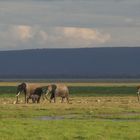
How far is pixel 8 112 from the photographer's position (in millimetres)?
34844

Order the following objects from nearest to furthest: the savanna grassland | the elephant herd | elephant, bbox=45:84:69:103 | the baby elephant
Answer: the savanna grassland → the baby elephant → the elephant herd → elephant, bbox=45:84:69:103

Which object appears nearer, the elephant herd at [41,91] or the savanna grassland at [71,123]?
the savanna grassland at [71,123]

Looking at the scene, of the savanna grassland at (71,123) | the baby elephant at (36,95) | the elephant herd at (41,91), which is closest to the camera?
the savanna grassland at (71,123)

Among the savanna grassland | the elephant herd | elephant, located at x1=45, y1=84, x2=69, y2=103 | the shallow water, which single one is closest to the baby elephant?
the elephant herd

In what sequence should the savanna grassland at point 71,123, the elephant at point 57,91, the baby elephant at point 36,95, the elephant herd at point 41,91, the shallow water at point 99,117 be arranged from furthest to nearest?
the elephant at point 57,91 → the elephant herd at point 41,91 → the baby elephant at point 36,95 → the shallow water at point 99,117 → the savanna grassland at point 71,123

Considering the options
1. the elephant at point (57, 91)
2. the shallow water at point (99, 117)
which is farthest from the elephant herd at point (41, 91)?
the shallow water at point (99, 117)

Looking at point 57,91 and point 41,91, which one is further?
point 57,91

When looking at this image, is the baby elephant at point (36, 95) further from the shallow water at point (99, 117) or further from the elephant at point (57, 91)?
the shallow water at point (99, 117)

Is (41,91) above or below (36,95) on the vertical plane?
above

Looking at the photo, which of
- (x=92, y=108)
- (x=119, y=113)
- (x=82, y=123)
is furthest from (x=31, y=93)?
(x=82, y=123)

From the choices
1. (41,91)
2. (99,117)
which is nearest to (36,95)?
(41,91)

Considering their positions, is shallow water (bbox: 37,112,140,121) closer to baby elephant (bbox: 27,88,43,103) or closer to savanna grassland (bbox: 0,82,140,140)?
savanna grassland (bbox: 0,82,140,140)

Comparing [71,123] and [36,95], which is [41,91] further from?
[71,123]

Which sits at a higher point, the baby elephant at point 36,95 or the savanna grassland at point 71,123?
the baby elephant at point 36,95
